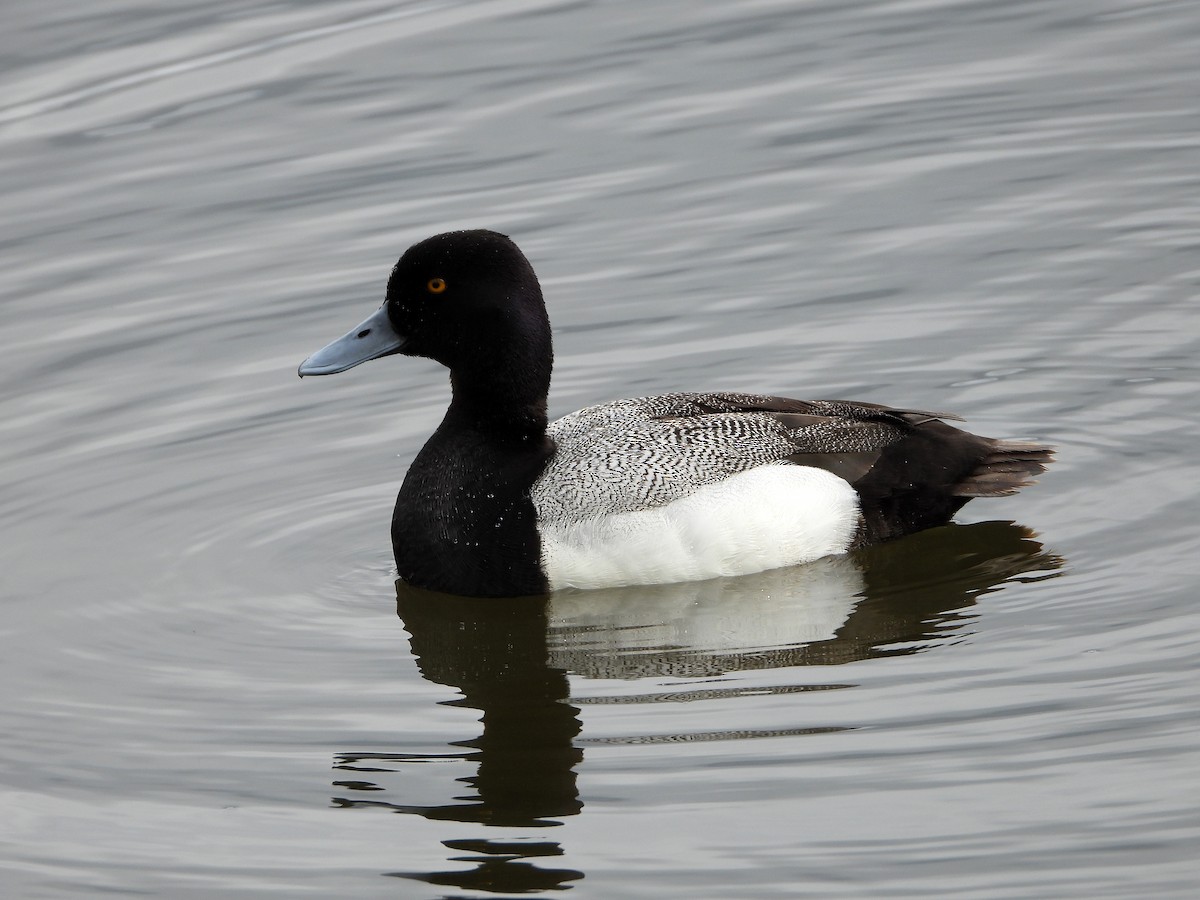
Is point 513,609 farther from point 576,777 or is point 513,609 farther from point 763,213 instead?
point 763,213

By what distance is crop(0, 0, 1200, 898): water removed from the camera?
6793 millimetres

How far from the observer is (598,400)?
11109 mm

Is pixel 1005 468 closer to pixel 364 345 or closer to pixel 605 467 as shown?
pixel 605 467

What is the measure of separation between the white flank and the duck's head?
0.86 meters

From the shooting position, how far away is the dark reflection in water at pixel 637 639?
7160 mm

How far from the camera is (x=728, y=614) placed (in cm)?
864

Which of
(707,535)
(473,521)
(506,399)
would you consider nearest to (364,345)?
(506,399)

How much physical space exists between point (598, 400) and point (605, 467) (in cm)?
208

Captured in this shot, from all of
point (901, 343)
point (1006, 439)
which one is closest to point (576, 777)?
point (1006, 439)

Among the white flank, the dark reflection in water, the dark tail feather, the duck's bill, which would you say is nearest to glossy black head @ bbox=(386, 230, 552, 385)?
the duck's bill

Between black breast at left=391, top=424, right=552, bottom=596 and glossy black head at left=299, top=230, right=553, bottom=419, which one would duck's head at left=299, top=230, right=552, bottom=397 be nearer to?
glossy black head at left=299, top=230, right=553, bottom=419

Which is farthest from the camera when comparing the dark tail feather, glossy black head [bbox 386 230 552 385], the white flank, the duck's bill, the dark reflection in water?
the dark tail feather

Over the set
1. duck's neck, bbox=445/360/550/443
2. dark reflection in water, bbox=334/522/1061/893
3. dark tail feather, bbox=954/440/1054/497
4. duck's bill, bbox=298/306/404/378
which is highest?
duck's bill, bbox=298/306/404/378

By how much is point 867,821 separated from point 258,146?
9.92m
